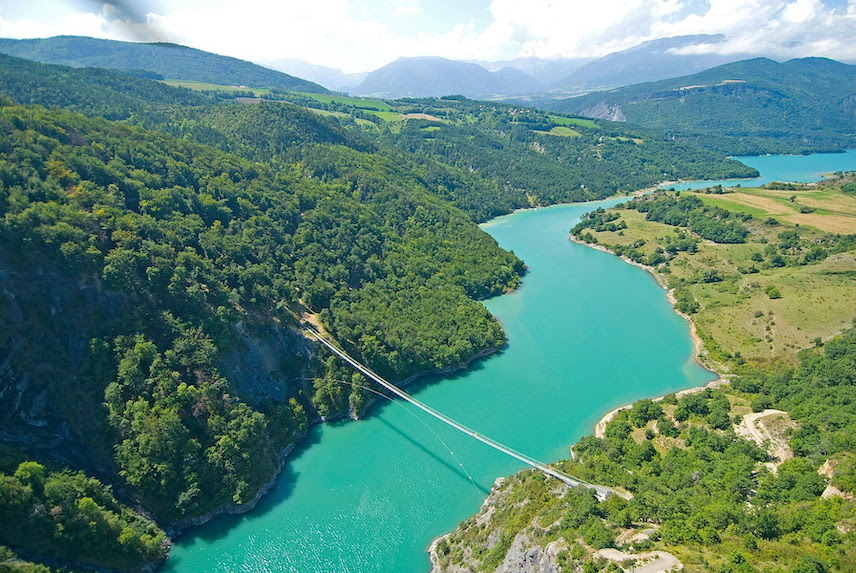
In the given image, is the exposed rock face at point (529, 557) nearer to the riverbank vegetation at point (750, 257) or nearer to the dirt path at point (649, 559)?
the dirt path at point (649, 559)

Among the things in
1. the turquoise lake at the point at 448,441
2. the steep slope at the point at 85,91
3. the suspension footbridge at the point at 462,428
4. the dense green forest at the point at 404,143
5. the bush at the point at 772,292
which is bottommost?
the turquoise lake at the point at 448,441

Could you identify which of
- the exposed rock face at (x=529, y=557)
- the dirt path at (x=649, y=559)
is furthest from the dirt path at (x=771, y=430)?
the exposed rock face at (x=529, y=557)

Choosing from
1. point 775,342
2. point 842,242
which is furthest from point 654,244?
point 775,342

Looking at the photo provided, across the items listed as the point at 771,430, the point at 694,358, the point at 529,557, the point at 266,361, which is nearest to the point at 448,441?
the point at 529,557

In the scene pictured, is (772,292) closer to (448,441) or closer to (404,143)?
(448,441)

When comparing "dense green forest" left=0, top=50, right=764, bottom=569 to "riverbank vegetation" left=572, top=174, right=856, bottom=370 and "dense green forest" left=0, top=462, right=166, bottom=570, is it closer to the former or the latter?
"dense green forest" left=0, top=462, right=166, bottom=570
